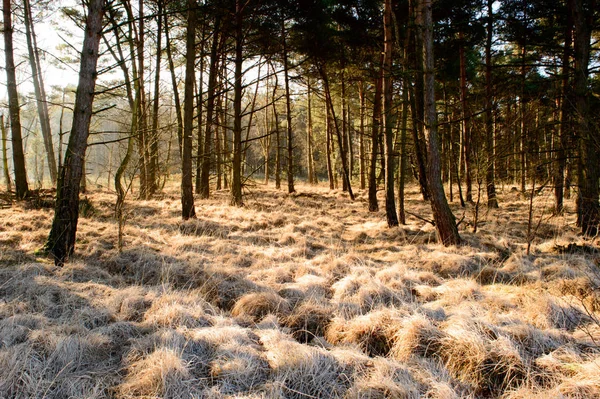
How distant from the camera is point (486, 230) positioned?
23.5 feet

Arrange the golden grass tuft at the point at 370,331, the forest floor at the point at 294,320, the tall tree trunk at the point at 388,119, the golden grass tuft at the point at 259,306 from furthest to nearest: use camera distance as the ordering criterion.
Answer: the tall tree trunk at the point at 388,119 < the golden grass tuft at the point at 259,306 < the golden grass tuft at the point at 370,331 < the forest floor at the point at 294,320

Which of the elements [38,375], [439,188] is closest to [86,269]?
[38,375]

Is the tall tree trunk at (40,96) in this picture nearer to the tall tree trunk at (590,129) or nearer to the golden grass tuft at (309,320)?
the golden grass tuft at (309,320)

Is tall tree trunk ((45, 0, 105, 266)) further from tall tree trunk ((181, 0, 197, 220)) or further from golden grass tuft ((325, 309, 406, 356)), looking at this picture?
golden grass tuft ((325, 309, 406, 356))

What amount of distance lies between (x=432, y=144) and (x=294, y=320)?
155 inches

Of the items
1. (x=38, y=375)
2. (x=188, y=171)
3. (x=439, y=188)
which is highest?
(x=188, y=171)

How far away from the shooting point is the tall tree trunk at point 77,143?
4.48m

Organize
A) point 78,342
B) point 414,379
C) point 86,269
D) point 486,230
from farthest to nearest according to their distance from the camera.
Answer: point 486,230
point 86,269
point 78,342
point 414,379

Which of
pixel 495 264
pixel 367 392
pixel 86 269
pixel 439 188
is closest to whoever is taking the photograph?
pixel 367 392

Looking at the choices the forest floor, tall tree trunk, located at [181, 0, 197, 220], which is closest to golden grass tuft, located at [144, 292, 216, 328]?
the forest floor

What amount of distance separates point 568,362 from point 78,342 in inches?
139

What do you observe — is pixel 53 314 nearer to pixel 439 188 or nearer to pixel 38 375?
pixel 38 375

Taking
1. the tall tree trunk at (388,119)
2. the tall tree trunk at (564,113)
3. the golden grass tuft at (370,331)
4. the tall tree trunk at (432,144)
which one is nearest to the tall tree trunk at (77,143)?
the golden grass tuft at (370,331)

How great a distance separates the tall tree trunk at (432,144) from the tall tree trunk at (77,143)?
4929 mm
